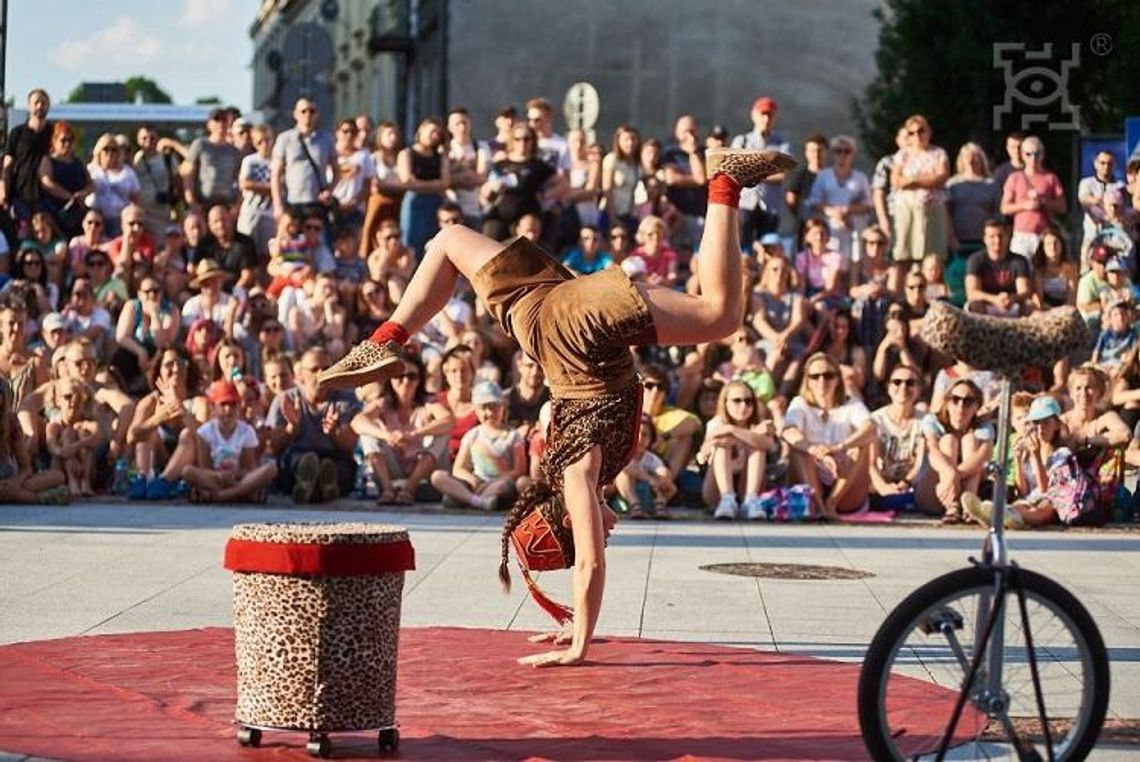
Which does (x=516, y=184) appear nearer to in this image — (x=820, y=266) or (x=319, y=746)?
(x=820, y=266)

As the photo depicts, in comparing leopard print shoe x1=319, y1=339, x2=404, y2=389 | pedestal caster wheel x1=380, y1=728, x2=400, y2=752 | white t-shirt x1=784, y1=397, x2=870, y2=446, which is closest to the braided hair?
leopard print shoe x1=319, y1=339, x2=404, y2=389

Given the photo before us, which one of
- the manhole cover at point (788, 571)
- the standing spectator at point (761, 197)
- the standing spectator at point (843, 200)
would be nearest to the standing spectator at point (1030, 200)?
the standing spectator at point (843, 200)

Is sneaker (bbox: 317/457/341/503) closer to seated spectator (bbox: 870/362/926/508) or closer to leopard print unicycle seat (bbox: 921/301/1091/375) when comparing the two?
seated spectator (bbox: 870/362/926/508)

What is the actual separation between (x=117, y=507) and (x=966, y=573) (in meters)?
10.9

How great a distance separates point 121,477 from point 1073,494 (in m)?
7.38

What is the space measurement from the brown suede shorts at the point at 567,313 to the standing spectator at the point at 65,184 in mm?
12929

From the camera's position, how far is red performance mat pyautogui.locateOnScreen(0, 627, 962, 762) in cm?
654

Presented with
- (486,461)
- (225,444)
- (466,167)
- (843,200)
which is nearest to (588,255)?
(466,167)

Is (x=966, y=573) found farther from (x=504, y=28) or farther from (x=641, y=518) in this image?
(x=504, y=28)

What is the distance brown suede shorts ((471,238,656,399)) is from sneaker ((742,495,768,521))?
25.6ft

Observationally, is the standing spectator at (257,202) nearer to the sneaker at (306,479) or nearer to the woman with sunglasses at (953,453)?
the sneaker at (306,479)

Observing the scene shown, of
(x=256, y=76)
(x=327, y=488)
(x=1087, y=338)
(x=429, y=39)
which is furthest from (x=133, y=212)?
(x=256, y=76)

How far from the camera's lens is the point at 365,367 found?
7.27 m

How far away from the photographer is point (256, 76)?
9131 centimetres
